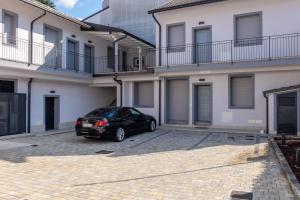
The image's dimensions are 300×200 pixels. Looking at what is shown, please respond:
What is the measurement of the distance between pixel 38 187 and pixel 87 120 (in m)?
6.09

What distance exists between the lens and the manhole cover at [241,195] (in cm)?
552

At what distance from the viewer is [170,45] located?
56.1 ft

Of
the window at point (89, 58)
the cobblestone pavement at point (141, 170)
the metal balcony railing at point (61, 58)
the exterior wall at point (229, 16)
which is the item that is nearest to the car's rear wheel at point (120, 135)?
the cobblestone pavement at point (141, 170)

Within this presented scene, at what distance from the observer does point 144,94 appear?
18.4 meters

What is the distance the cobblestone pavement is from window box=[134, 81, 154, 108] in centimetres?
604

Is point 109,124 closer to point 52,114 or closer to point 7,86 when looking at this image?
point 7,86

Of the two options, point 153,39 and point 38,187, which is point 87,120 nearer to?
point 38,187

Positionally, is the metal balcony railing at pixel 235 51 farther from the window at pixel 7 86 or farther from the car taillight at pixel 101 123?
the window at pixel 7 86

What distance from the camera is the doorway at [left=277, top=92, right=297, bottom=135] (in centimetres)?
1262

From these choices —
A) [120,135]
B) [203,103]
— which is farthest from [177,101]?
[120,135]

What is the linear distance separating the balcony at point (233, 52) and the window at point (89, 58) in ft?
16.7

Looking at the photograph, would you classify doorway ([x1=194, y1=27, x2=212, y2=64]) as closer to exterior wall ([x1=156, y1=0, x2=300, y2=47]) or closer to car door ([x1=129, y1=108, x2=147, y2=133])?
exterior wall ([x1=156, y1=0, x2=300, y2=47])

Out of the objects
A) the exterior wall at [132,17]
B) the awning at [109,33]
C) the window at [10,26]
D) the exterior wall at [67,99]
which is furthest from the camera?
the exterior wall at [132,17]

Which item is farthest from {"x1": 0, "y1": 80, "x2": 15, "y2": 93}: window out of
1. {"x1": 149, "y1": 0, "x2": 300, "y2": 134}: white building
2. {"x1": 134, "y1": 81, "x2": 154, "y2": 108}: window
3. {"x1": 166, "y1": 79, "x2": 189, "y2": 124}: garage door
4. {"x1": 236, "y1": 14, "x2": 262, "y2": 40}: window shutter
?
{"x1": 236, "y1": 14, "x2": 262, "y2": 40}: window shutter
